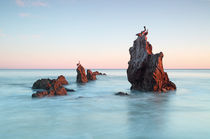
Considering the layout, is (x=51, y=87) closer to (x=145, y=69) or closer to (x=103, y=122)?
(x=145, y=69)

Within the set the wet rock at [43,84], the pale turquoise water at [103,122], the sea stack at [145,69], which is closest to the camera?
the pale turquoise water at [103,122]

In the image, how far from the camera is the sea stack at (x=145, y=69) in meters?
20.0

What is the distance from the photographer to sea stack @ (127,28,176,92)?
20.0 meters

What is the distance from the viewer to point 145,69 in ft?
69.7

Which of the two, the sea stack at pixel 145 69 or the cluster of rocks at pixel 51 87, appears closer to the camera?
the cluster of rocks at pixel 51 87

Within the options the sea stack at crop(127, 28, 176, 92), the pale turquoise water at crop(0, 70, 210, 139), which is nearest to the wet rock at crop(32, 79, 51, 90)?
the pale turquoise water at crop(0, 70, 210, 139)

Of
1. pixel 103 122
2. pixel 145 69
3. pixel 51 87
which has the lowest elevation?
pixel 103 122

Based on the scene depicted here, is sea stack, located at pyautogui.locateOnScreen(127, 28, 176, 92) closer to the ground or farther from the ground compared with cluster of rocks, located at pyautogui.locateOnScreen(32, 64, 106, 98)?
farther from the ground

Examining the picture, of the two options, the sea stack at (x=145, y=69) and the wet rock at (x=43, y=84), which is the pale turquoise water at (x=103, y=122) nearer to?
the sea stack at (x=145, y=69)

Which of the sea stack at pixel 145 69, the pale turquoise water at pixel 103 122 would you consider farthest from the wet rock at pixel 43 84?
the sea stack at pixel 145 69

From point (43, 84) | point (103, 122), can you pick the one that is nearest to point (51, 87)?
point (43, 84)

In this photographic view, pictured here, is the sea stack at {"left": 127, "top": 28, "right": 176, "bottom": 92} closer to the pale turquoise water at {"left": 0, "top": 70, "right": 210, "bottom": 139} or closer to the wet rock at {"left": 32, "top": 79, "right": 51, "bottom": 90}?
the pale turquoise water at {"left": 0, "top": 70, "right": 210, "bottom": 139}

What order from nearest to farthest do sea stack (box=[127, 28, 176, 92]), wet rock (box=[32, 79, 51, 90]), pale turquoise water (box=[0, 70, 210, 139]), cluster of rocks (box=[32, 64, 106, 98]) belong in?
pale turquoise water (box=[0, 70, 210, 139]) → cluster of rocks (box=[32, 64, 106, 98]) → sea stack (box=[127, 28, 176, 92]) → wet rock (box=[32, 79, 51, 90])

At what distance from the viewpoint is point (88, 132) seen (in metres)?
8.27
